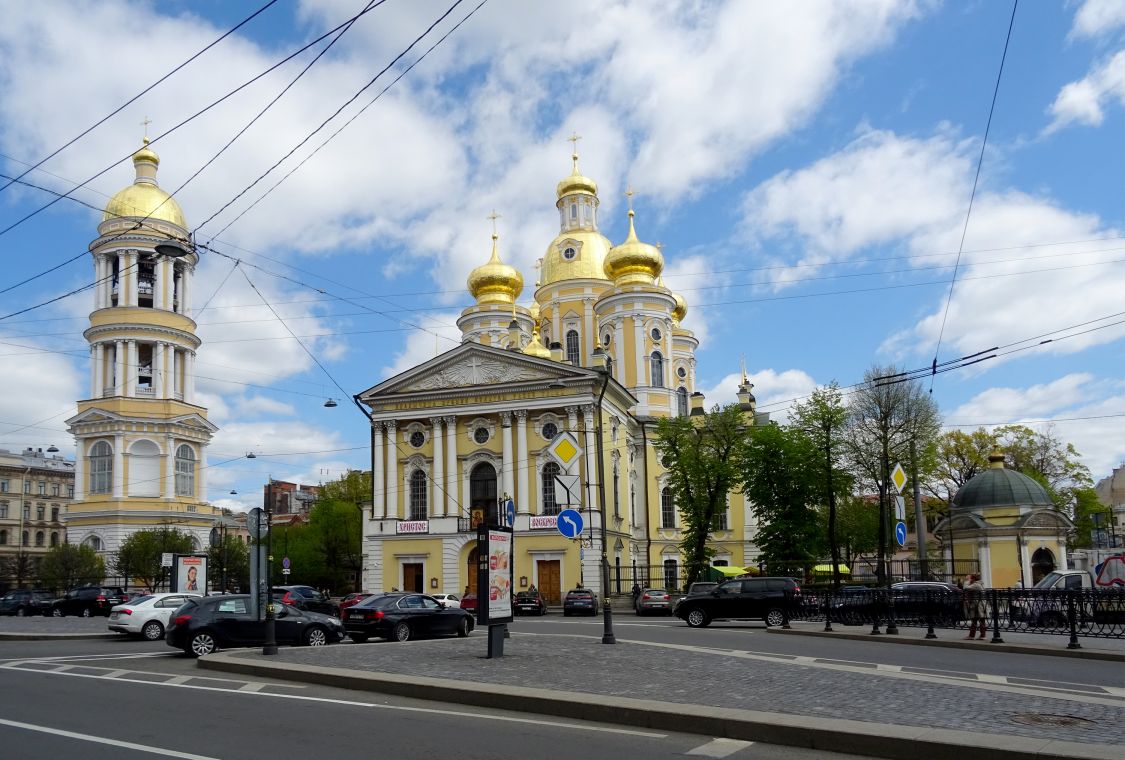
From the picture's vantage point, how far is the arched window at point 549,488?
53.4 metres

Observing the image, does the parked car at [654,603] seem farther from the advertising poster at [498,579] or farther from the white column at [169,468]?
the white column at [169,468]

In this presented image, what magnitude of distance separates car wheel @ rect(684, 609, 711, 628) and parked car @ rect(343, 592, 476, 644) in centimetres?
806

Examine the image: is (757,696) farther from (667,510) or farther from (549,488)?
(667,510)

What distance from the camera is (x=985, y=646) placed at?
20938mm

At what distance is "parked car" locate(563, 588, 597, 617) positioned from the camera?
138 feet

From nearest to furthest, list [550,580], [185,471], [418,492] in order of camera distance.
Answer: [550,580] < [418,492] < [185,471]

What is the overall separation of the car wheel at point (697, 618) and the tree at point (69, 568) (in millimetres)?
44299

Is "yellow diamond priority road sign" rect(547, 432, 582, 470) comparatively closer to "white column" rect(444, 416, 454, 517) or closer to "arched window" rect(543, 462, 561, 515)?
"arched window" rect(543, 462, 561, 515)

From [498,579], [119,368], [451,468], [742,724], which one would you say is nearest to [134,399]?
[119,368]

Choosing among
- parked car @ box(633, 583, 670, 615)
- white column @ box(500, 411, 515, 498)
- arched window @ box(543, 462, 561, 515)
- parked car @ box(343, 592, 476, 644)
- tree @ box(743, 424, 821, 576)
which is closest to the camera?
parked car @ box(343, 592, 476, 644)

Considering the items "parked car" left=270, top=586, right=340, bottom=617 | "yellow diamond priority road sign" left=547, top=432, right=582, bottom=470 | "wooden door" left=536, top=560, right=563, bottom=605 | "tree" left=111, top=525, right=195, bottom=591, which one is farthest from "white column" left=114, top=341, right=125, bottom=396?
"yellow diamond priority road sign" left=547, top=432, right=582, bottom=470

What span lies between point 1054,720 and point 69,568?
6168 cm

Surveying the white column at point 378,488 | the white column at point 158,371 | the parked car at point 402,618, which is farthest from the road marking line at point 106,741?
the white column at point 158,371

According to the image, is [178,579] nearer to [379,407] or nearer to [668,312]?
[379,407]
